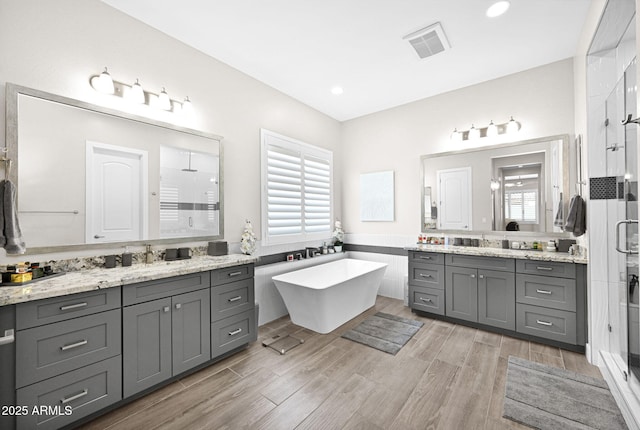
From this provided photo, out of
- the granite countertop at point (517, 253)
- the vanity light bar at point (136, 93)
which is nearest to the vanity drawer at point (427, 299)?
the granite countertop at point (517, 253)

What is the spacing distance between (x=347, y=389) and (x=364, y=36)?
3143 mm

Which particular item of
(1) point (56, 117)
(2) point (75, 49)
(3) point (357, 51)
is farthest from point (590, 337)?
(2) point (75, 49)

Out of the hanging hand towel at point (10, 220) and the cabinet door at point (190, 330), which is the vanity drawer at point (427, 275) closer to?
the cabinet door at point (190, 330)

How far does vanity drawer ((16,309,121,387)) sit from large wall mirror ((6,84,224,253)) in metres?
0.69

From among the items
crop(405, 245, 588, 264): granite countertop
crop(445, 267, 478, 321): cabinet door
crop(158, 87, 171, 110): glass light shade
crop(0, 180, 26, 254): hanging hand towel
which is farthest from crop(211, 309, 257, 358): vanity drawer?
crop(445, 267, 478, 321): cabinet door

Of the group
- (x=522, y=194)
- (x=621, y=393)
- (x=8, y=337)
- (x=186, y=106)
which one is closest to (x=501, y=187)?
(x=522, y=194)

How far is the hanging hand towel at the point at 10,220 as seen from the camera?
1658 millimetres

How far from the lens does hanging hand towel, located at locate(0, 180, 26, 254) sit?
1658mm

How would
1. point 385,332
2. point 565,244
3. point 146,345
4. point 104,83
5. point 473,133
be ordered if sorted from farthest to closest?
point 473,133 → point 385,332 → point 565,244 → point 104,83 → point 146,345

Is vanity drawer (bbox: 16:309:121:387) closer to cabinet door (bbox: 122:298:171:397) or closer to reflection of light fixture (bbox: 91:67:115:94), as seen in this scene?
cabinet door (bbox: 122:298:171:397)

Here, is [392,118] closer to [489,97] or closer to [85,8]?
[489,97]

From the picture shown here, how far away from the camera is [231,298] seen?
2541 millimetres

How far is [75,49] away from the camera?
2133 millimetres

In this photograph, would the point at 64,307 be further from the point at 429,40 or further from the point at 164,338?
the point at 429,40
